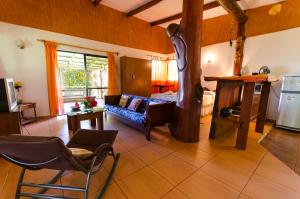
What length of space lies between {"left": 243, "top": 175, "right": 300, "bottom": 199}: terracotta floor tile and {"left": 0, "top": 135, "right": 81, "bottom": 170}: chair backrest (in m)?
1.79

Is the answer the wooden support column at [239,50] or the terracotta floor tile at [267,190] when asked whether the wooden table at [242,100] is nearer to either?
the terracotta floor tile at [267,190]

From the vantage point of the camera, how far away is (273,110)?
387 centimetres

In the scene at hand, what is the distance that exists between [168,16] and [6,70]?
5272 millimetres

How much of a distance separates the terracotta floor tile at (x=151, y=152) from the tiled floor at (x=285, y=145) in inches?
67.1

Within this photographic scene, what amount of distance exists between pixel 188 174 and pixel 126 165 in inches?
31.8

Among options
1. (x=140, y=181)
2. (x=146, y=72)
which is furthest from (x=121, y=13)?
(x=140, y=181)

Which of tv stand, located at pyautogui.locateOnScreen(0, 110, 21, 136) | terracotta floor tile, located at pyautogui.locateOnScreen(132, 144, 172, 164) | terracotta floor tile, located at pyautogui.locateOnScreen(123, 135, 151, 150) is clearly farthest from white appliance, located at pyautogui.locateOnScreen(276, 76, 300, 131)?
tv stand, located at pyautogui.locateOnScreen(0, 110, 21, 136)

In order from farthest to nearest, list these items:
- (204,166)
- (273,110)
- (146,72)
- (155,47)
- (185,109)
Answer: (155,47)
(146,72)
(273,110)
(185,109)
(204,166)

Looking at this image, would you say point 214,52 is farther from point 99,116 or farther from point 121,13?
point 99,116

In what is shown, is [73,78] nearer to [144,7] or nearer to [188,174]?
[144,7]

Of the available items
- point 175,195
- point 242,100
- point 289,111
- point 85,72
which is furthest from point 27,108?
point 289,111

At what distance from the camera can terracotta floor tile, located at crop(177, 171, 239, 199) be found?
1365mm

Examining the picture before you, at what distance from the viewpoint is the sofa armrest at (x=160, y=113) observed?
8.23 ft

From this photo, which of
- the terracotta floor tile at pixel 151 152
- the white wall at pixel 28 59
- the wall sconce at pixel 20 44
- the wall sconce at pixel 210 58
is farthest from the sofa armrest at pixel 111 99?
the wall sconce at pixel 210 58
